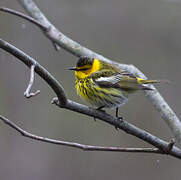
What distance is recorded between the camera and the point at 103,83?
14.4ft

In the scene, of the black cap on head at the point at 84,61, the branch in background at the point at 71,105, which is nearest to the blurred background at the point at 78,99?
the black cap on head at the point at 84,61

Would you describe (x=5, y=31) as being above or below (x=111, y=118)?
above

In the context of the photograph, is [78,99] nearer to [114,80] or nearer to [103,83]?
[114,80]

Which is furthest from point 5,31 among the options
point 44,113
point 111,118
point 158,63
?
point 111,118

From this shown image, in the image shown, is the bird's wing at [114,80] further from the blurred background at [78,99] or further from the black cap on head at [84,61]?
the blurred background at [78,99]

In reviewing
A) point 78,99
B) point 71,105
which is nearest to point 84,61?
point 71,105

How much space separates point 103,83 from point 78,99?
316 cm

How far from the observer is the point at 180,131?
11.2ft

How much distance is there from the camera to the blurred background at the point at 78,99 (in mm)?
6801

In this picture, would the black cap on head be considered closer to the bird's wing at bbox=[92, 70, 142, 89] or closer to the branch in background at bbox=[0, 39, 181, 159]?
the bird's wing at bbox=[92, 70, 142, 89]

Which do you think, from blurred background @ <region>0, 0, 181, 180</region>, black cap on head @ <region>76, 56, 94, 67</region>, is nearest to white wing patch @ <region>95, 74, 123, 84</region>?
black cap on head @ <region>76, 56, 94, 67</region>

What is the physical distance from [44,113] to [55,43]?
3537 millimetres

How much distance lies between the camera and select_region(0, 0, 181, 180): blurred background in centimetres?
680

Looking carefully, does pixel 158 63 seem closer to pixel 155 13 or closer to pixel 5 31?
pixel 155 13
